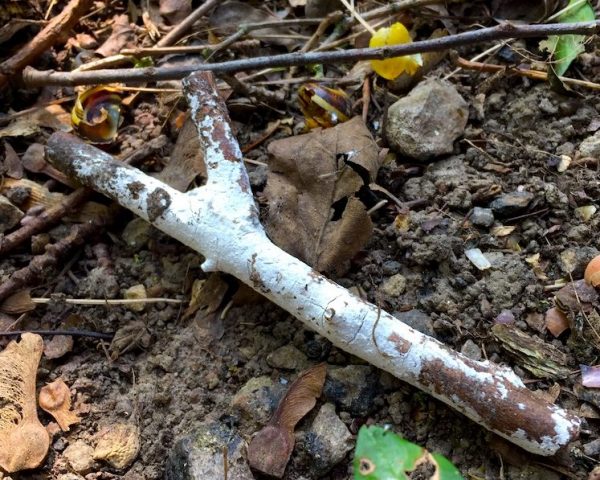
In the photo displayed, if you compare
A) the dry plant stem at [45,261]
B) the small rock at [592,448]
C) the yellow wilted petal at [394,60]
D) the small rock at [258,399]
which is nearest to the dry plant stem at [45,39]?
the dry plant stem at [45,261]

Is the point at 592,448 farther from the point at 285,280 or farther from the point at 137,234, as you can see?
the point at 137,234

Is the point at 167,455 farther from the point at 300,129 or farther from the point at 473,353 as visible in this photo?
the point at 300,129

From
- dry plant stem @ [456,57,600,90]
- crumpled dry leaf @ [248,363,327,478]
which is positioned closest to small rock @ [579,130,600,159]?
dry plant stem @ [456,57,600,90]

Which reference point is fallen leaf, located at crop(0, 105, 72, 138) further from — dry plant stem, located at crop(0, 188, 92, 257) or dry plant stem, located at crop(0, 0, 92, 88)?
dry plant stem, located at crop(0, 188, 92, 257)

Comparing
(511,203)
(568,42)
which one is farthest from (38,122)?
(568,42)

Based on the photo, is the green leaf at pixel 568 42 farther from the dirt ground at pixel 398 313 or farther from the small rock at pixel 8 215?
the small rock at pixel 8 215

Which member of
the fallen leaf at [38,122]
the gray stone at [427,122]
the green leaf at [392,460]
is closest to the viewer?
the green leaf at [392,460]
